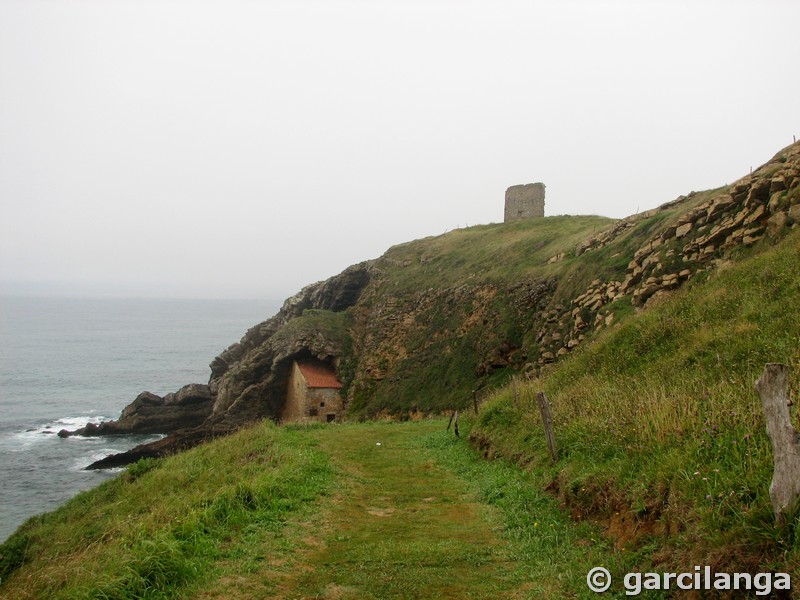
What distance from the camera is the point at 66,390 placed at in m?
79.6

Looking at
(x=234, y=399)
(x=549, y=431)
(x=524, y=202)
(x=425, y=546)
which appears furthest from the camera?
(x=524, y=202)

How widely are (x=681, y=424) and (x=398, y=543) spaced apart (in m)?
4.91

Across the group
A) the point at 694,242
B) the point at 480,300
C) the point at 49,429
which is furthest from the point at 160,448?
the point at 694,242

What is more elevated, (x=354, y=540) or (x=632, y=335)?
(x=632, y=335)

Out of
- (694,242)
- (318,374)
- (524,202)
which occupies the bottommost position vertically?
(318,374)

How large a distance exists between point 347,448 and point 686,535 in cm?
1439

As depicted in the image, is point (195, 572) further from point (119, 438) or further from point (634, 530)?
point (119, 438)

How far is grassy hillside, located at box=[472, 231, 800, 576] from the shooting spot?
5977mm

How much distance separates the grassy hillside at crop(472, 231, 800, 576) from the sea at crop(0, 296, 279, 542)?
86.2 ft

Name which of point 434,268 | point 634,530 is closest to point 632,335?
point 634,530

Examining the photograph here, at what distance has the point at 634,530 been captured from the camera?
286 inches

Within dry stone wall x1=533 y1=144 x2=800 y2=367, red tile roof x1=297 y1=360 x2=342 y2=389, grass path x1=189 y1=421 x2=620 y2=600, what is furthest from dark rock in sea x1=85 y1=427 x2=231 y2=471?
grass path x1=189 y1=421 x2=620 y2=600

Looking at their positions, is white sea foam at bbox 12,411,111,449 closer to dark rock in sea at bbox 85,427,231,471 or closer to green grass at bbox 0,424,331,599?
dark rock in sea at bbox 85,427,231,471

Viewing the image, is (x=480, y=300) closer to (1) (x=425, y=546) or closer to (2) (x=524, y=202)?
(2) (x=524, y=202)
